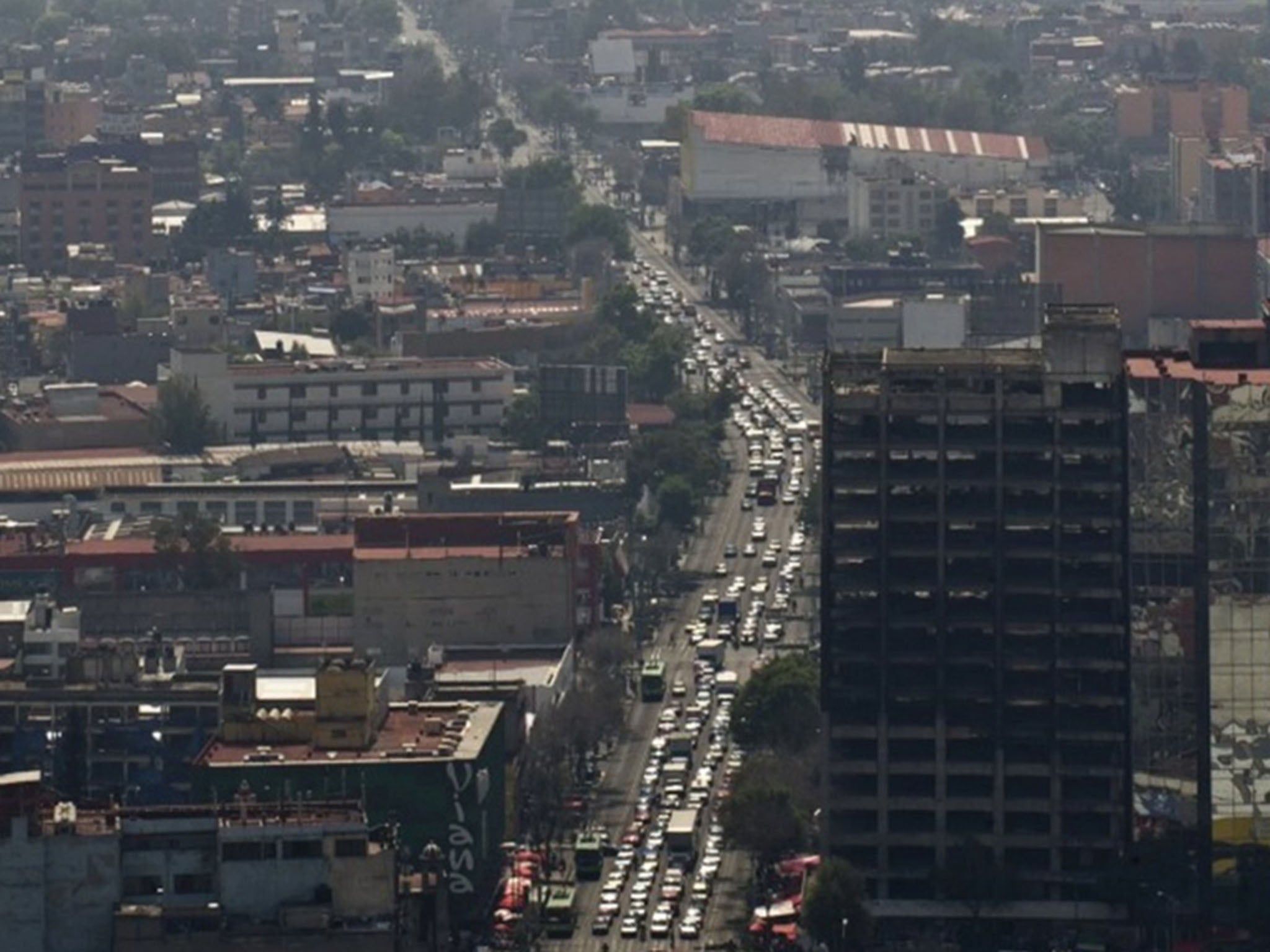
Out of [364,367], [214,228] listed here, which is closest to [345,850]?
[364,367]

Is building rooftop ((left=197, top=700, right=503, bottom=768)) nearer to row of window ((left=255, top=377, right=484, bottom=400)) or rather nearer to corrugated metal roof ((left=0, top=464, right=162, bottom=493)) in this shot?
corrugated metal roof ((left=0, top=464, right=162, bottom=493))

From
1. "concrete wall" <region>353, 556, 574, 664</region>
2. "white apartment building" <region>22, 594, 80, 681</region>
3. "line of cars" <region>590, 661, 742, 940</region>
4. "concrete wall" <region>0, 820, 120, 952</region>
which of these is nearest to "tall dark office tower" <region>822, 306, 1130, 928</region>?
"line of cars" <region>590, 661, 742, 940</region>

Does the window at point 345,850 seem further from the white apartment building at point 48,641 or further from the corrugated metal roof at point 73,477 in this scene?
the corrugated metal roof at point 73,477

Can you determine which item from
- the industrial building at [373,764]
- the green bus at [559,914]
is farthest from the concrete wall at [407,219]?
the industrial building at [373,764]

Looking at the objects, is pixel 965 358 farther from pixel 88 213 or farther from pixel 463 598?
pixel 88 213

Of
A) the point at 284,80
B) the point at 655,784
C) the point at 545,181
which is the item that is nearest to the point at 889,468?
the point at 655,784

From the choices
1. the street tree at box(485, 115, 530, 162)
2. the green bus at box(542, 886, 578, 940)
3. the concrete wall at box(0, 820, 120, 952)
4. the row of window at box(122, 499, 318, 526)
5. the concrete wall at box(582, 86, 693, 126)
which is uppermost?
the concrete wall at box(0, 820, 120, 952)
